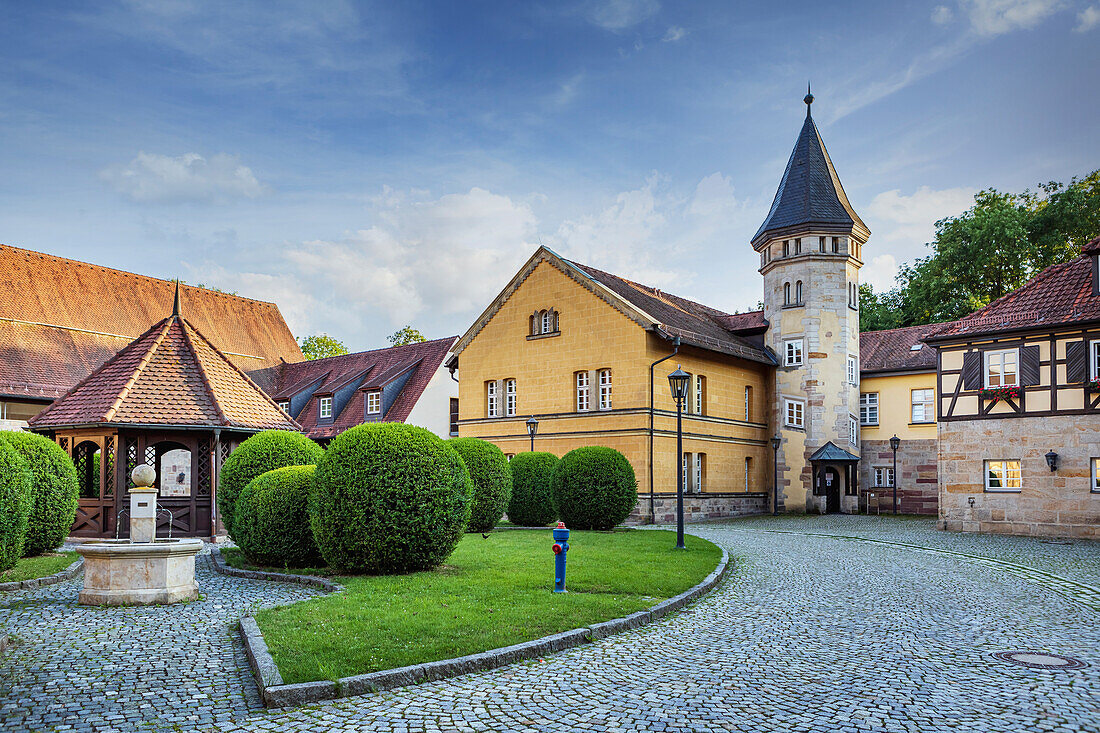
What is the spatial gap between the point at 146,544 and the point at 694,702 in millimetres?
7525

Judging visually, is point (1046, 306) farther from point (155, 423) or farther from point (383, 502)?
point (155, 423)

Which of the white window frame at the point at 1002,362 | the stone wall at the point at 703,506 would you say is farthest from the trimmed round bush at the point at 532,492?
the white window frame at the point at 1002,362

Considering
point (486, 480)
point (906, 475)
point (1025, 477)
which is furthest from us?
point (906, 475)

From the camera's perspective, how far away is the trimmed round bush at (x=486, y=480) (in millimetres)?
20672

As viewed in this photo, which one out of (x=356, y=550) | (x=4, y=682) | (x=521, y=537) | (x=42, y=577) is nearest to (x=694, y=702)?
(x=4, y=682)

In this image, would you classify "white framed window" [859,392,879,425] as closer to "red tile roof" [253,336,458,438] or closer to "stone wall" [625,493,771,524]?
"stone wall" [625,493,771,524]

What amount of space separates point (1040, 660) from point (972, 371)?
19.7m

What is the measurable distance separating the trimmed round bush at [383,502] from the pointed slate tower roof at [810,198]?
1088 inches

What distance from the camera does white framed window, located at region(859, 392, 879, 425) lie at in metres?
38.6

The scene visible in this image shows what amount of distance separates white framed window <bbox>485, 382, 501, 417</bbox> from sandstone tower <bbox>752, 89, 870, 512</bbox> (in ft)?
40.8

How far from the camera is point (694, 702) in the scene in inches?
250

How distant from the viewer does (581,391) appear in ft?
108

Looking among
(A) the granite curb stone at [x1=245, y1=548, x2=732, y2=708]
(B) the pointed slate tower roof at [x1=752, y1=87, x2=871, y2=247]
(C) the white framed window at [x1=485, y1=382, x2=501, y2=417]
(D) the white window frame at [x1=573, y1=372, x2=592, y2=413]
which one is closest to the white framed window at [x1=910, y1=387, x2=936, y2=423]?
(B) the pointed slate tower roof at [x1=752, y1=87, x2=871, y2=247]

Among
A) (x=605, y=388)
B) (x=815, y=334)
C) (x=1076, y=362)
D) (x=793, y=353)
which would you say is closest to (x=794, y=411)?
(x=793, y=353)
